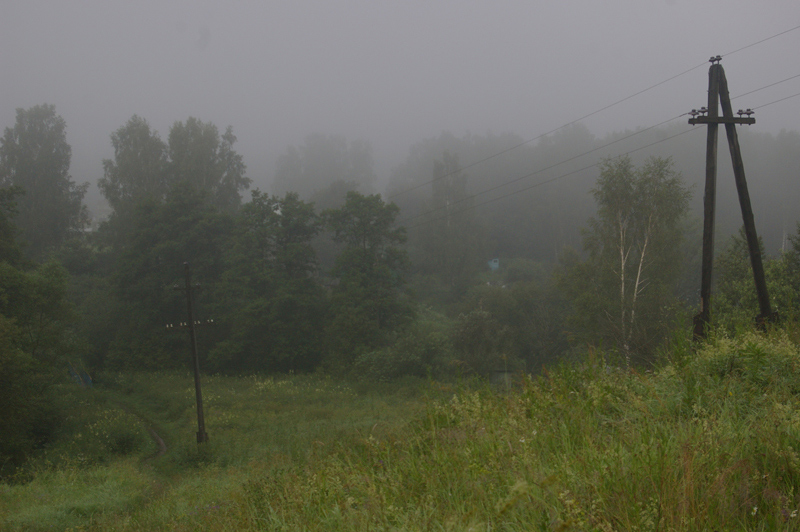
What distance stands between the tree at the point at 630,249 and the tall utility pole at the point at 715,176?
15381mm

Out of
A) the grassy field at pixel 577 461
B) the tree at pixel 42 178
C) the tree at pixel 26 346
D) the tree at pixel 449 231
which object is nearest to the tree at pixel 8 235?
the tree at pixel 26 346

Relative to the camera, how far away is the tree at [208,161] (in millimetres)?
52125

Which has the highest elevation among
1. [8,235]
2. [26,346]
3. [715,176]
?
[8,235]

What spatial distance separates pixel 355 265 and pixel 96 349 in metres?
22.8

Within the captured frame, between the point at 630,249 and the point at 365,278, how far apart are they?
1856 cm

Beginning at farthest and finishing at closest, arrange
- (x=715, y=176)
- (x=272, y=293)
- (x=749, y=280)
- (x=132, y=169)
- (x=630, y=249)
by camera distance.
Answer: (x=132, y=169)
(x=272, y=293)
(x=630, y=249)
(x=749, y=280)
(x=715, y=176)

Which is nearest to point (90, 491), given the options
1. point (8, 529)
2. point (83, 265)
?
point (8, 529)

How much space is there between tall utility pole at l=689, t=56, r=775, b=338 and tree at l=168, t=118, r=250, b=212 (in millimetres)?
47587

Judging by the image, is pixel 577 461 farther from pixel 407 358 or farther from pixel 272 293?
pixel 272 293

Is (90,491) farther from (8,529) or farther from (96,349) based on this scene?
(96,349)

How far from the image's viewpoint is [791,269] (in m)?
23.4

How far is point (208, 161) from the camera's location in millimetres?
53125

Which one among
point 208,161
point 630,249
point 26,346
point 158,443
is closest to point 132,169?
point 208,161

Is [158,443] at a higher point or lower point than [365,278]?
lower
